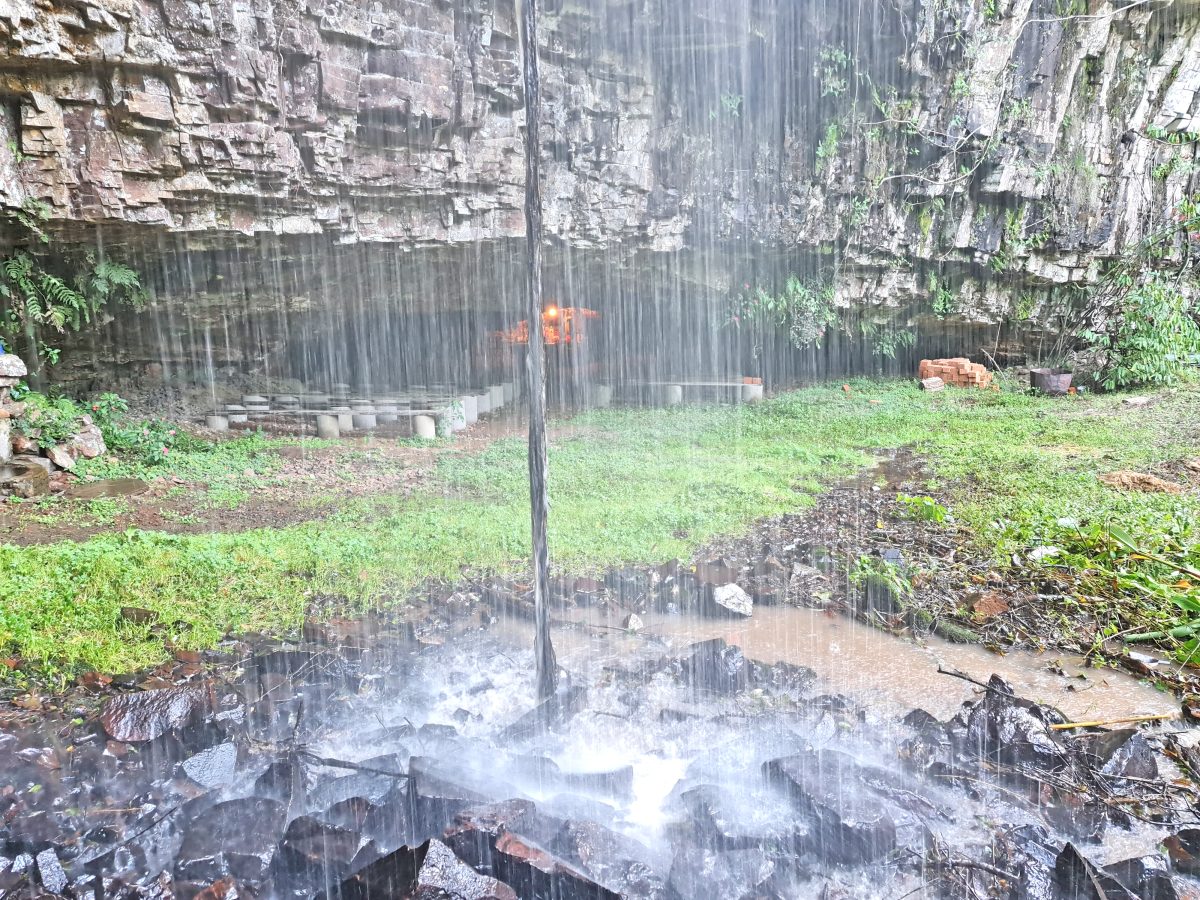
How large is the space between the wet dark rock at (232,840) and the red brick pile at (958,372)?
47.2 ft

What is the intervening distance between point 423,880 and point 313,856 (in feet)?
1.98

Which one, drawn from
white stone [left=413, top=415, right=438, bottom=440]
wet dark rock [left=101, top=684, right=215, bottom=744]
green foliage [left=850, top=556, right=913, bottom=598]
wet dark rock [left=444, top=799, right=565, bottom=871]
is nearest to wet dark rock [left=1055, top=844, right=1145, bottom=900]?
wet dark rock [left=444, top=799, right=565, bottom=871]

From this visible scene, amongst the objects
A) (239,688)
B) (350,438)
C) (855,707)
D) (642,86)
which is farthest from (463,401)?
(855,707)

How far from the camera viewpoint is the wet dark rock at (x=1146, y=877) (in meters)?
2.69

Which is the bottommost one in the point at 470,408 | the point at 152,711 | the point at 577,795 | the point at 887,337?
the point at 577,795

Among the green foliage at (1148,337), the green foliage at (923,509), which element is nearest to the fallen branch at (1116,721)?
the green foliage at (923,509)

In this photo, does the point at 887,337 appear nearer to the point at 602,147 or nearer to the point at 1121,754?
the point at 602,147

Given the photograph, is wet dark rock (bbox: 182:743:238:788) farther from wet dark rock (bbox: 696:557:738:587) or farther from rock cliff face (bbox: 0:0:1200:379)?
rock cliff face (bbox: 0:0:1200:379)

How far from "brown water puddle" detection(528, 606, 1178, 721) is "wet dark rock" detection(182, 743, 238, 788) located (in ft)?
6.57

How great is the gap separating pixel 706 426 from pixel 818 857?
906 centimetres

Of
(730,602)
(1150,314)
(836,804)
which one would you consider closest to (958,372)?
(1150,314)

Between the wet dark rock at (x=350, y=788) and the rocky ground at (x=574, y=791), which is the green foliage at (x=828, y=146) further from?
the wet dark rock at (x=350, y=788)

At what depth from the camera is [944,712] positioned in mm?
3998

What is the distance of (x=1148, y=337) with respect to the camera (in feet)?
42.0
